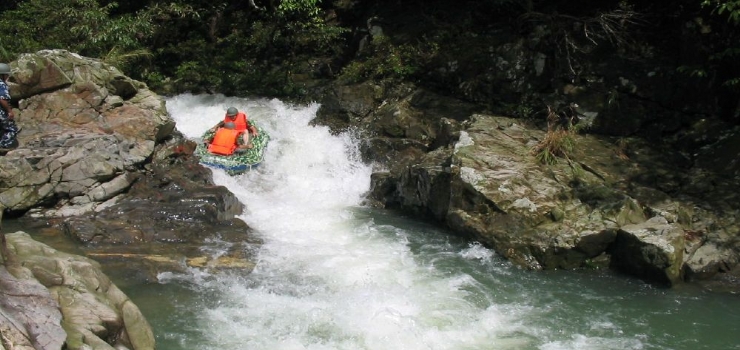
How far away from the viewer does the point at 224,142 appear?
11.1m

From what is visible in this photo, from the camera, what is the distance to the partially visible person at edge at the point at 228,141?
11.1m

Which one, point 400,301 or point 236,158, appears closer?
point 400,301

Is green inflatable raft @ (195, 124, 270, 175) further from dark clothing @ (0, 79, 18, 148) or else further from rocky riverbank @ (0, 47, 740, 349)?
dark clothing @ (0, 79, 18, 148)

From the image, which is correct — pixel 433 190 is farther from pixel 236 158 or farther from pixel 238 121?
pixel 238 121

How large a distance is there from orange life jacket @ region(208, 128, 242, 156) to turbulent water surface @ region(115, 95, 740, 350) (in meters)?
1.68

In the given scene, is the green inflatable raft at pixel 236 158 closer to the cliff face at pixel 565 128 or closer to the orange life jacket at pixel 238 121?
the orange life jacket at pixel 238 121

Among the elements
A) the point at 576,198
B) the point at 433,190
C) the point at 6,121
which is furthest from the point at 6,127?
the point at 576,198

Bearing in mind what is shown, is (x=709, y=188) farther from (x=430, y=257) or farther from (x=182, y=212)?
(x=182, y=212)

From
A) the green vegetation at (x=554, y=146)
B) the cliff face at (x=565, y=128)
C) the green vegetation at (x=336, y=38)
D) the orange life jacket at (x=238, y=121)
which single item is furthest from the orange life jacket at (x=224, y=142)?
the green vegetation at (x=554, y=146)

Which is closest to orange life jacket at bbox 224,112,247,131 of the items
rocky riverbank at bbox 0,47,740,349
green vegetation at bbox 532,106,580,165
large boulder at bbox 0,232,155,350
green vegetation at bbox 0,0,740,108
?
rocky riverbank at bbox 0,47,740,349

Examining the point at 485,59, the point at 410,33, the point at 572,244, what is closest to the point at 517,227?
the point at 572,244

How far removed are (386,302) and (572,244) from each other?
2.72 meters

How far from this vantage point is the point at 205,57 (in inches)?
627

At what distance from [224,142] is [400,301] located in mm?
5381
